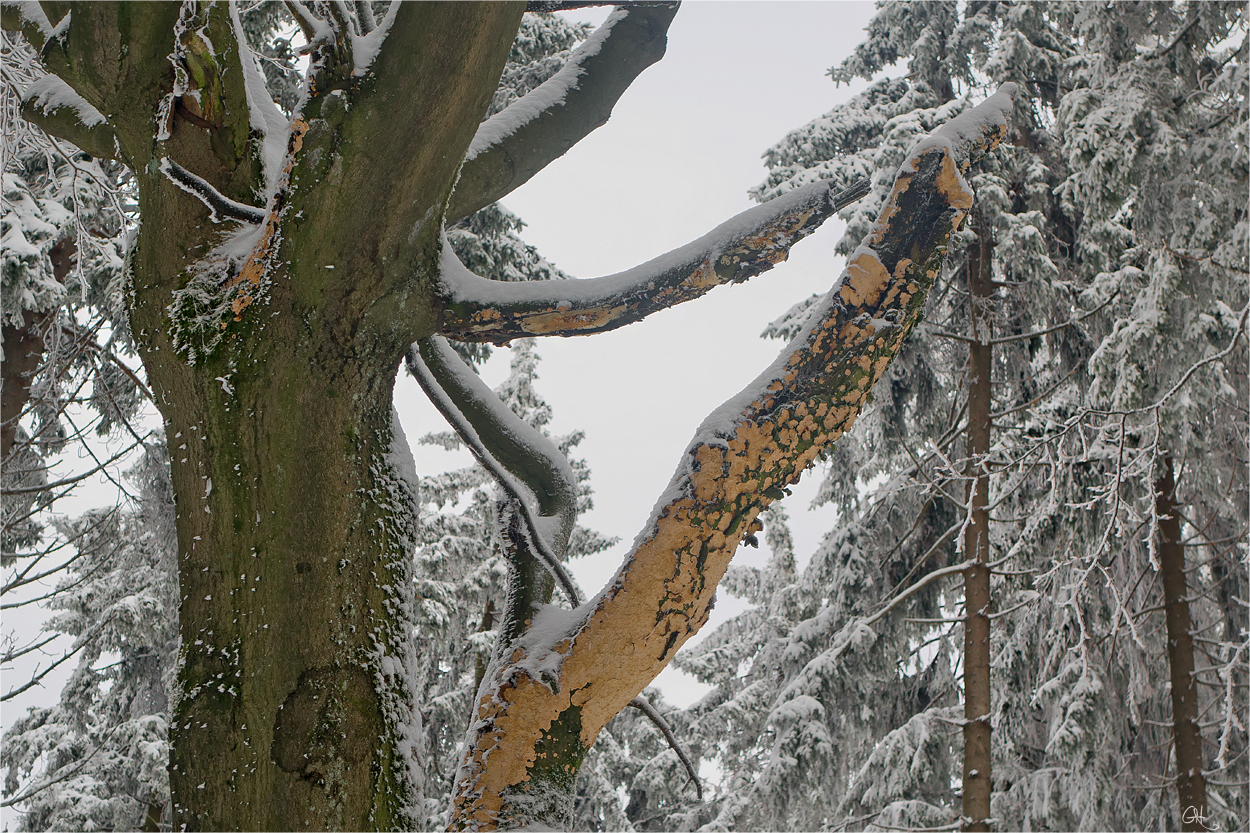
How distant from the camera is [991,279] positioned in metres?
7.64

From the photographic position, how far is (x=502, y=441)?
2055 mm

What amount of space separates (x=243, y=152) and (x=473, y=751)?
137 cm

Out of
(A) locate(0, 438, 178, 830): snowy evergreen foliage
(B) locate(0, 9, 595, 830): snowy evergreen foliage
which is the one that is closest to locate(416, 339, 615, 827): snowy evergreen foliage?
(B) locate(0, 9, 595, 830): snowy evergreen foliage

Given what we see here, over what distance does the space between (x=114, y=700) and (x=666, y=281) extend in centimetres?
1477

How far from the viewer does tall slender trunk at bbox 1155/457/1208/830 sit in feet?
21.1

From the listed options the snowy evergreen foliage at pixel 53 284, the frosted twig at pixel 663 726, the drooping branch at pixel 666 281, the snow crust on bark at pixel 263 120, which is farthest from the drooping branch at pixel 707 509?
the snowy evergreen foliage at pixel 53 284

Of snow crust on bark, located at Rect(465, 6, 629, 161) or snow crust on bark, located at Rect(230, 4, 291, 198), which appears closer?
snow crust on bark, located at Rect(230, 4, 291, 198)

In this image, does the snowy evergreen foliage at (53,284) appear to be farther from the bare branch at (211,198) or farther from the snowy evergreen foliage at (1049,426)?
the snowy evergreen foliage at (1049,426)

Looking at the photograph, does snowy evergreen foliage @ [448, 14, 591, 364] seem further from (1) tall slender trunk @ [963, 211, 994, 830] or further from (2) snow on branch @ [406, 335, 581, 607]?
(2) snow on branch @ [406, 335, 581, 607]

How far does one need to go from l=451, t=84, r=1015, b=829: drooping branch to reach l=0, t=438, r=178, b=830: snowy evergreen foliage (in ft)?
22.7

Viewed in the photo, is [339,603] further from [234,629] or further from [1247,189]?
[1247,189]

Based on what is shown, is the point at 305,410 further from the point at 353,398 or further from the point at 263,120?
the point at 263,120

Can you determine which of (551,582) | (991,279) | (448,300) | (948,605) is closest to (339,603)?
(551,582)

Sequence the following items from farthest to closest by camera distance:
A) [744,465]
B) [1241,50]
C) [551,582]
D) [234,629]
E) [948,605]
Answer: [948,605]
[1241,50]
[551,582]
[744,465]
[234,629]
